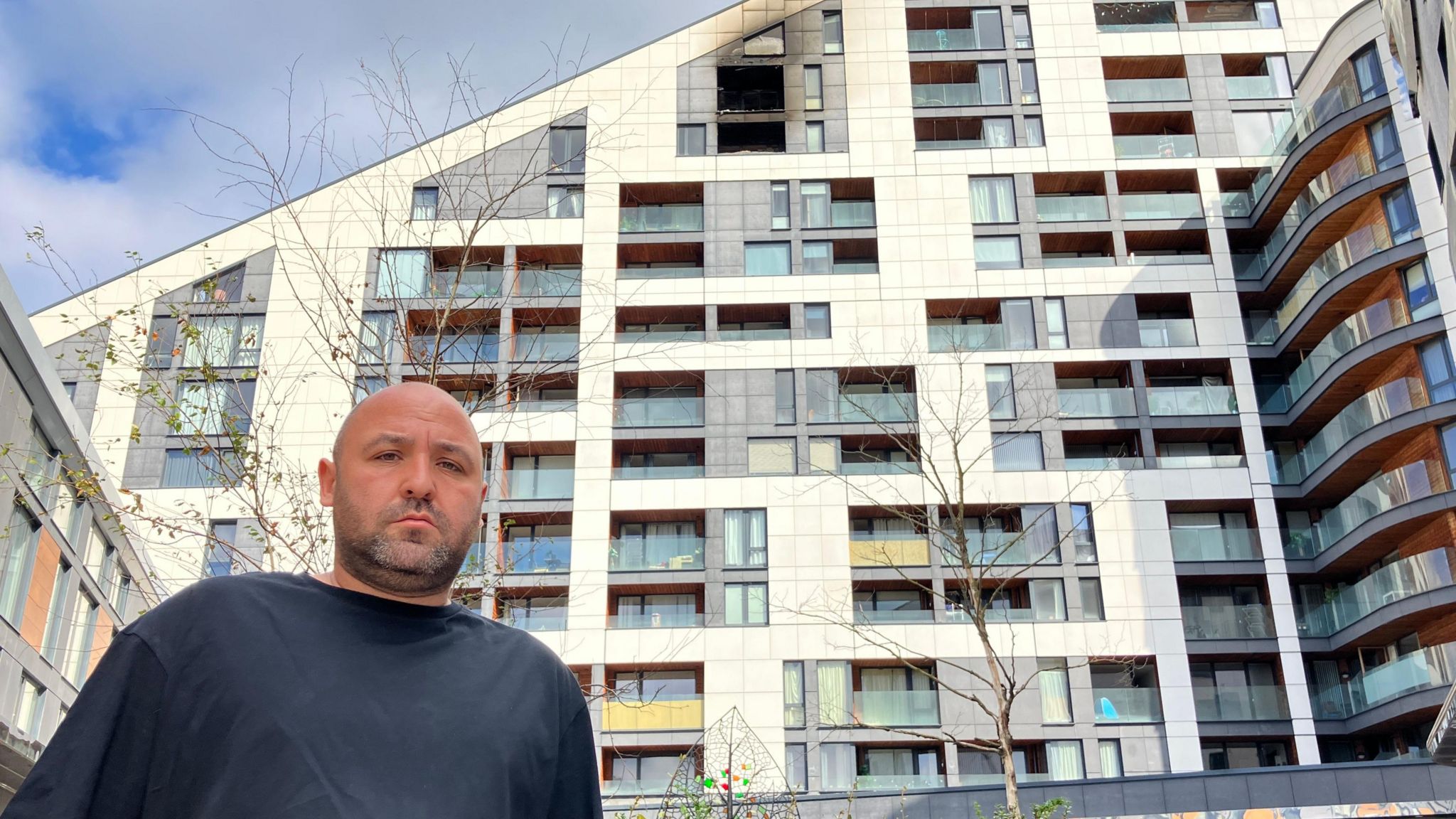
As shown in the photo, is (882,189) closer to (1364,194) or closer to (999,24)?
(999,24)

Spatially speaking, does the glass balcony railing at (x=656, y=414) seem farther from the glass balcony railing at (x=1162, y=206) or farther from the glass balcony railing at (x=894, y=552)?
the glass balcony railing at (x=1162, y=206)

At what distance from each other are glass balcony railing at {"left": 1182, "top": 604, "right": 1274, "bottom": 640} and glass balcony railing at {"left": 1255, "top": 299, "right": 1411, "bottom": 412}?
22.9 feet

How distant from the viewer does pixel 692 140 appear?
4412cm

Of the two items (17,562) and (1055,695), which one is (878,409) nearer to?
(1055,695)

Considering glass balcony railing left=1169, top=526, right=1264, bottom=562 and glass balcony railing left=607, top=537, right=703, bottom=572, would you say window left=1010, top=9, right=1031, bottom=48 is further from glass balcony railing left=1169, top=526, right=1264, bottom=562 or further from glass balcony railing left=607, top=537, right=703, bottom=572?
glass balcony railing left=607, top=537, right=703, bottom=572

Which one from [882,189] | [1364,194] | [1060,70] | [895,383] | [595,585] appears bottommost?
[595,585]

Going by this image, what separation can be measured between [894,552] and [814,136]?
51.7ft

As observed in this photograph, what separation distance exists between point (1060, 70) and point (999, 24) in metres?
3.05

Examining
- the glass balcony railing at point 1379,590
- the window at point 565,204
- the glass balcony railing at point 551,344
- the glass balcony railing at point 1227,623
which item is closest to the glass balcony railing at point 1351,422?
the glass balcony railing at point 1379,590

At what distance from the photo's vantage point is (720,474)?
128ft

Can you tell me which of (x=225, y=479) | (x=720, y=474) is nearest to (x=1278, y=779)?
(x=720, y=474)

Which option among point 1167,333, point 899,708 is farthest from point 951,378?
point 899,708

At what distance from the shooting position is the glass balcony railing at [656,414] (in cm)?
3975

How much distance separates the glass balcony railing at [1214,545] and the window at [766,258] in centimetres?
1549
